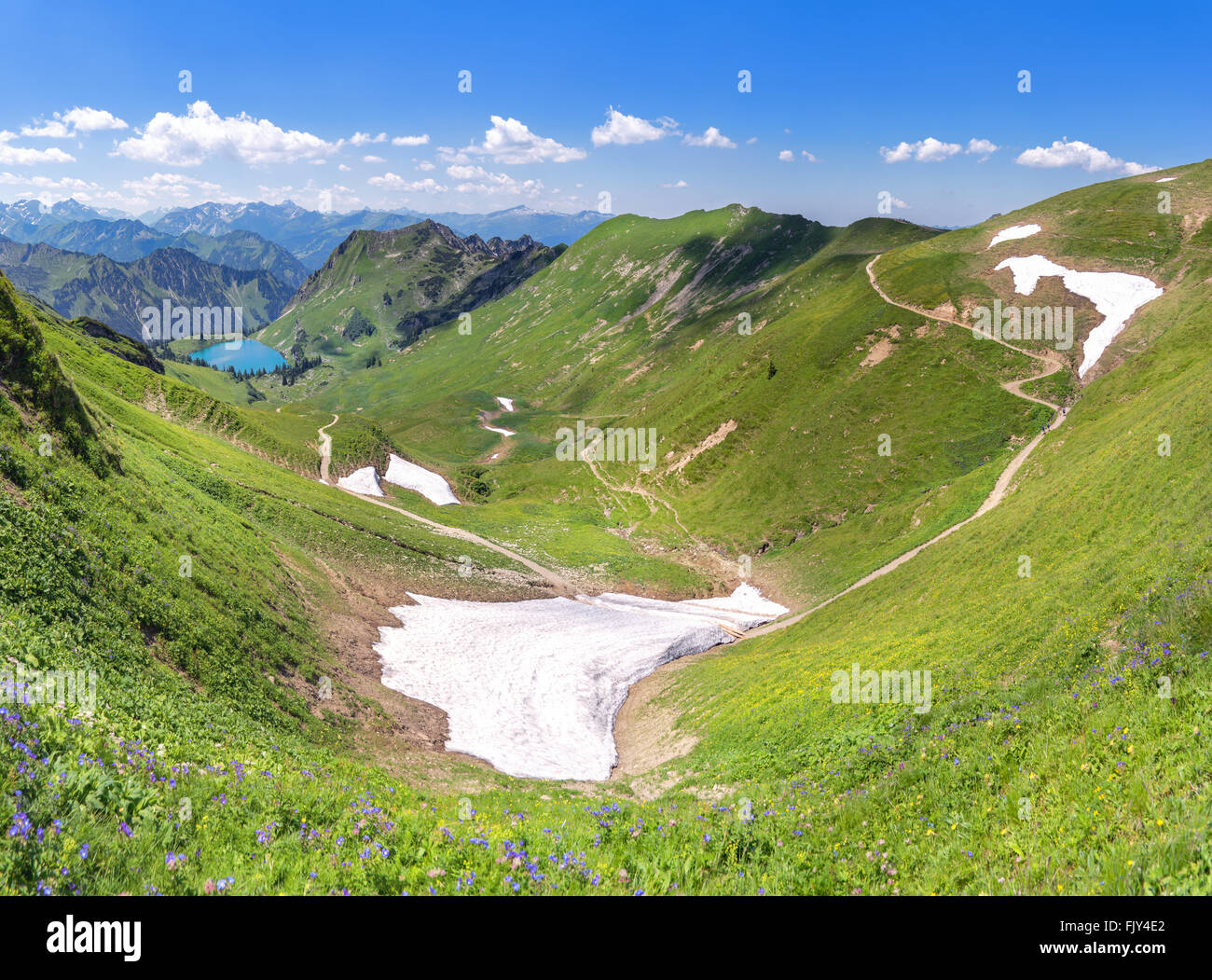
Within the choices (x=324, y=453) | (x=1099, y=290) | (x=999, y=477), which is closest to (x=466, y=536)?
(x=324, y=453)

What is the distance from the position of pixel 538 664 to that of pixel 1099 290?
104 metres

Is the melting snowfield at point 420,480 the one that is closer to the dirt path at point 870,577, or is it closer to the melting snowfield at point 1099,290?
the dirt path at point 870,577

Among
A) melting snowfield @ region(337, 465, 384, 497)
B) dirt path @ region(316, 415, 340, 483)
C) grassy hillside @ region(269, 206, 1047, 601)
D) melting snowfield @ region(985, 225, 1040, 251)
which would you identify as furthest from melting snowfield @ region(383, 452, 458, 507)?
melting snowfield @ region(985, 225, 1040, 251)

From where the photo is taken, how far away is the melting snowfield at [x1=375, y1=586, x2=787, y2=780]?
107ft

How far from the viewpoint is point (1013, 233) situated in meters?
110

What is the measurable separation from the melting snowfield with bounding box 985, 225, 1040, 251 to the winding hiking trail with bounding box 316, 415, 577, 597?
104 metres

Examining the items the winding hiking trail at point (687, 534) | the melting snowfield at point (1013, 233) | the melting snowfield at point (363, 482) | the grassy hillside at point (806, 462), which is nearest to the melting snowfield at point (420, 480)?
the melting snowfield at point (363, 482)

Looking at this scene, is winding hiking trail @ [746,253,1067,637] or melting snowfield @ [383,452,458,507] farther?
melting snowfield @ [383,452,458,507]

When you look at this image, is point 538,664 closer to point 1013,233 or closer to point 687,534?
point 687,534

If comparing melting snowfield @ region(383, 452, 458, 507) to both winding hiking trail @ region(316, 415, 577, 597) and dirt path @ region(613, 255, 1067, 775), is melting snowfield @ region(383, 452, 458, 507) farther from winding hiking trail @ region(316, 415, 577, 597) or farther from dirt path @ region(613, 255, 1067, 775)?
dirt path @ region(613, 255, 1067, 775)

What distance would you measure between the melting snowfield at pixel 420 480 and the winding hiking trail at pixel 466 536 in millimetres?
12509

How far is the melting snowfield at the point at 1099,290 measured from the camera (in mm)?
81625
